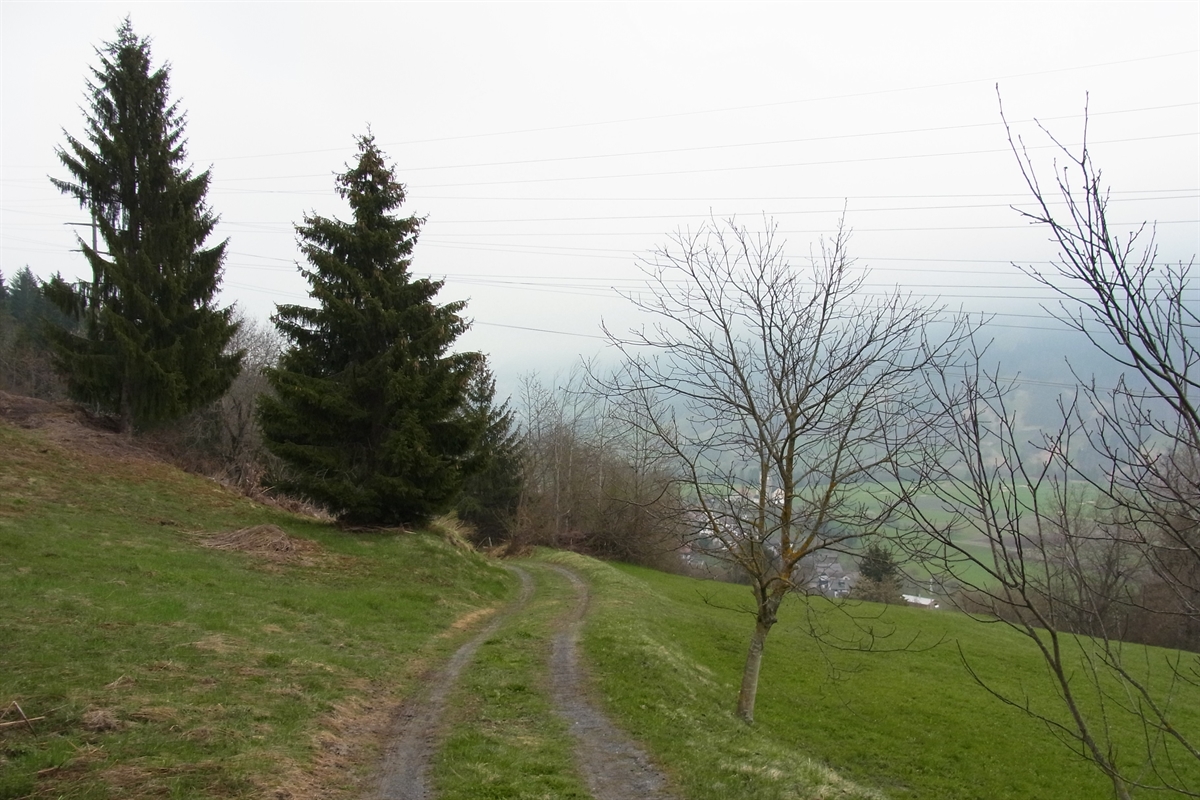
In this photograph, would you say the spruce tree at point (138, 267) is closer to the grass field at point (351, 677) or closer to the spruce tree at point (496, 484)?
the grass field at point (351, 677)

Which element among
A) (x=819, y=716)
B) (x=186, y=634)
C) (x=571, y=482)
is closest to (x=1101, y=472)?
(x=186, y=634)

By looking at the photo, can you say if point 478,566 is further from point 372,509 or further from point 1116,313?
point 1116,313

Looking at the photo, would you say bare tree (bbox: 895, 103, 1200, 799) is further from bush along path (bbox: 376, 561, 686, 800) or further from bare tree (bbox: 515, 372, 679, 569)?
bare tree (bbox: 515, 372, 679, 569)

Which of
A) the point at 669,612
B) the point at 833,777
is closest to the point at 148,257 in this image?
the point at 669,612

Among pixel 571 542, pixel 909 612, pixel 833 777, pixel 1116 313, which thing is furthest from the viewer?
pixel 571 542

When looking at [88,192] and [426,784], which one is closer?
[426,784]

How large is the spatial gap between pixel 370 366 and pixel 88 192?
12541 millimetres

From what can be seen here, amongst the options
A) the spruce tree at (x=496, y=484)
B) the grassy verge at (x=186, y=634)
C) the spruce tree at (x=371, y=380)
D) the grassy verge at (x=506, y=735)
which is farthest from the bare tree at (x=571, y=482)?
the grassy verge at (x=506, y=735)

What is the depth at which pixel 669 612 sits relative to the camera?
2517 centimetres

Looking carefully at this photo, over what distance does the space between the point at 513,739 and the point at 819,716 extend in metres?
9.87

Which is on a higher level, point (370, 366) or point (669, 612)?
point (370, 366)

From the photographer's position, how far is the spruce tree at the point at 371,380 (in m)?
22.8

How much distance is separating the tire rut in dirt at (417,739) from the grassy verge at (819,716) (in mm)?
2482

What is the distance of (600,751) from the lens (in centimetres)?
845
